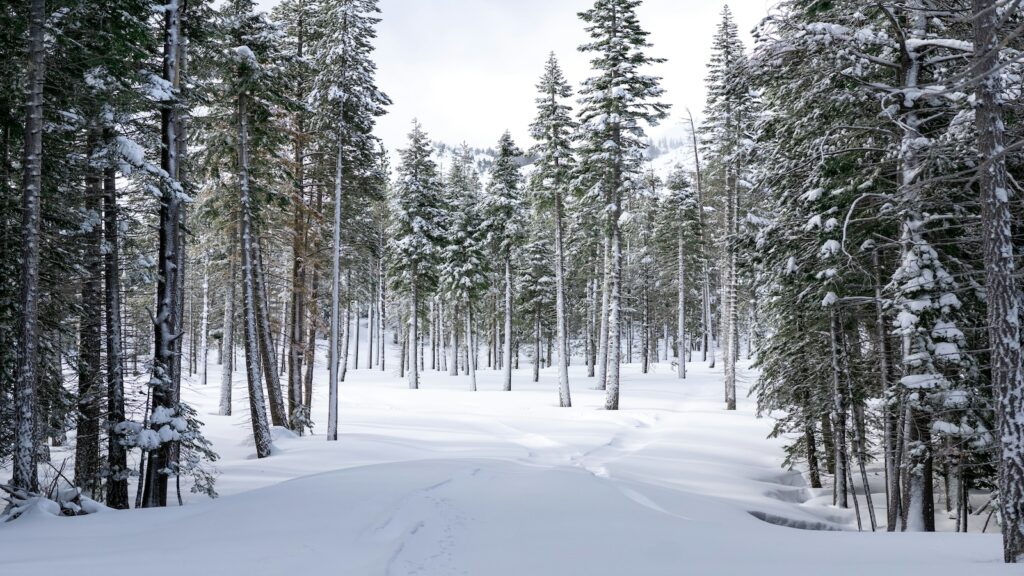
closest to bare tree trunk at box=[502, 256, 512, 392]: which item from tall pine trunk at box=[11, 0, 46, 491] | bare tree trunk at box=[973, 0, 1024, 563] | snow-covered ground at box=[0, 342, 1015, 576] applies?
snow-covered ground at box=[0, 342, 1015, 576]

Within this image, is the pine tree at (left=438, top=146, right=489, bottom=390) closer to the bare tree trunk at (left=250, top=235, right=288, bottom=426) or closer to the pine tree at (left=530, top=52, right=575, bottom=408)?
the pine tree at (left=530, top=52, right=575, bottom=408)

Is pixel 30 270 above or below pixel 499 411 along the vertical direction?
above

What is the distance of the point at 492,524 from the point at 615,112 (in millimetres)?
19139

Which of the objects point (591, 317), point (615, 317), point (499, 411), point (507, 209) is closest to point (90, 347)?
point (499, 411)

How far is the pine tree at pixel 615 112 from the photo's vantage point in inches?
867

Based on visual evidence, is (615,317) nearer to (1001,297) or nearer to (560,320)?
(560,320)

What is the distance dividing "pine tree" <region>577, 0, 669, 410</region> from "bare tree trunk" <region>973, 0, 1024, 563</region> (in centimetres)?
Result: 1560

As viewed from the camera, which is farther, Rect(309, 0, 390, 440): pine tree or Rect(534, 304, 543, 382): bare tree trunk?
Rect(534, 304, 543, 382): bare tree trunk

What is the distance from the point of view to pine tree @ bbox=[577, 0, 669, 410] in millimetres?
22016

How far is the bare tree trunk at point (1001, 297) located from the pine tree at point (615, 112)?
15598 mm

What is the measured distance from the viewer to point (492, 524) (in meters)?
7.14

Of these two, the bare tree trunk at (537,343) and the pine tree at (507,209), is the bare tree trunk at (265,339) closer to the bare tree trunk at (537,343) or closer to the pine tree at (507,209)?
the pine tree at (507,209)

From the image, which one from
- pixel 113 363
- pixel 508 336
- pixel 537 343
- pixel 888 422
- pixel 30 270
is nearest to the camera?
pixel 30 270

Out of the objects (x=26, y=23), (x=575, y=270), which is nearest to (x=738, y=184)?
(x=575, y=270)
